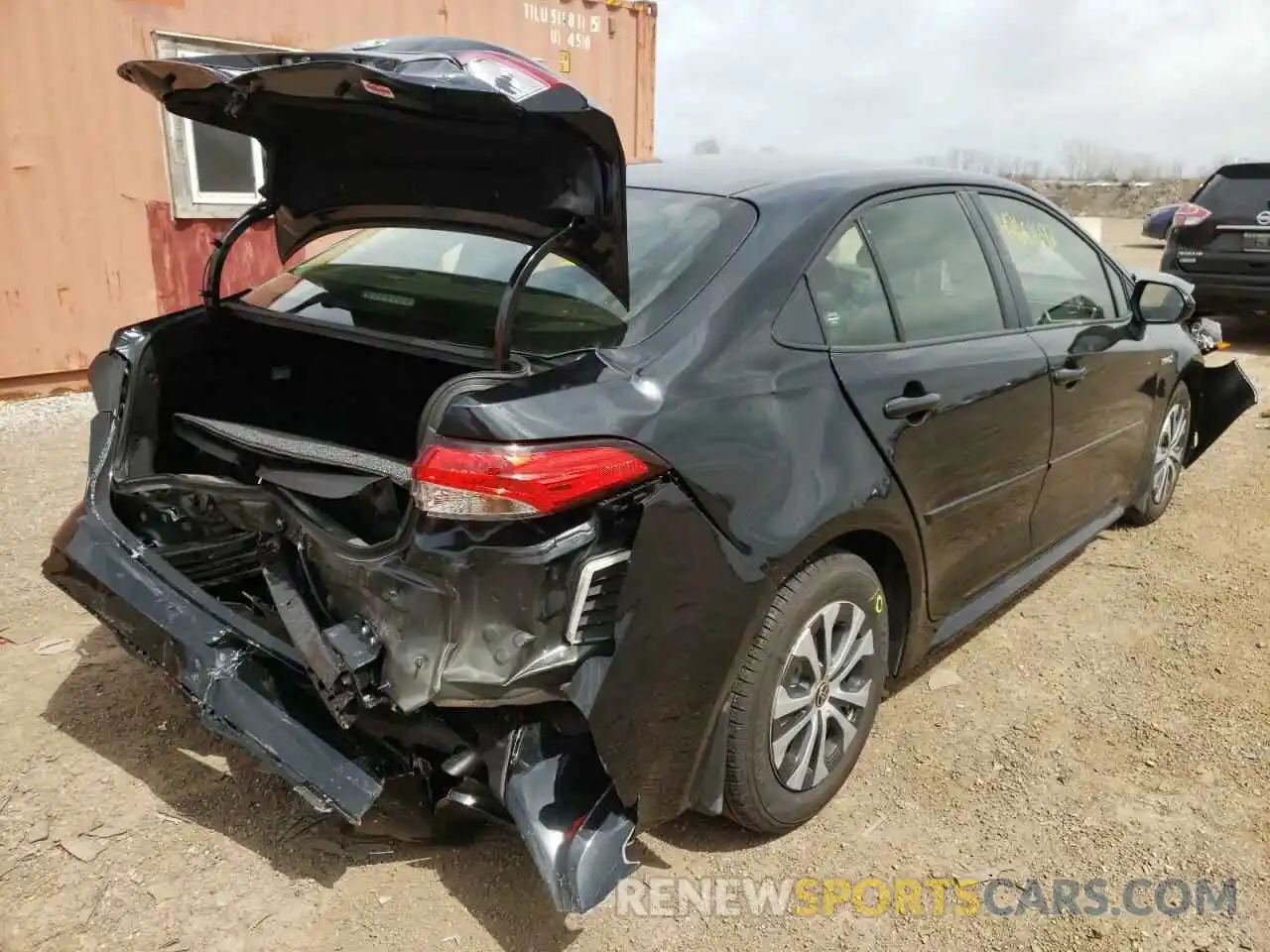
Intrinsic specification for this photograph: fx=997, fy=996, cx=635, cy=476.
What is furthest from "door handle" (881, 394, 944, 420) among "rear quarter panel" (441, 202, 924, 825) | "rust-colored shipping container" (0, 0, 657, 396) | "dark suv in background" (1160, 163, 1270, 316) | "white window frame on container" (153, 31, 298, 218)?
"dark suv in background" (1160, 163, 1270, 316)

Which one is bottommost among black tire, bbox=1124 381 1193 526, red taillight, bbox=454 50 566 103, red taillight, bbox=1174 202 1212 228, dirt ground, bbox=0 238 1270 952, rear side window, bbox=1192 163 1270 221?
dirt ground, bbox=0 238 1270 952

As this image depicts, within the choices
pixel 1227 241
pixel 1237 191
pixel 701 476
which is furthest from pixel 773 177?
pixel 1237 191

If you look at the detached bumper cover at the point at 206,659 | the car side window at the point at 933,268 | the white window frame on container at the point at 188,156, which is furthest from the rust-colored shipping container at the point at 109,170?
the car side window at the point at 933,268

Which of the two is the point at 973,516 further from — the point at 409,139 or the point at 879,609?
the point at 409,139

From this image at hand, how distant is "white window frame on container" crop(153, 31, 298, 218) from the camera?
22.6ft

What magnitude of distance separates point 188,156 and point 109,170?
552mm

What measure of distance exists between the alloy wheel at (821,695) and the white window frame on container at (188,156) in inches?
234

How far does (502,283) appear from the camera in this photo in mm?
2787

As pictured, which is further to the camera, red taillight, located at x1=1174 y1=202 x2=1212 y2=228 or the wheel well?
red taillight, located at x1=1174 y1=202 x2=1212 y2=228

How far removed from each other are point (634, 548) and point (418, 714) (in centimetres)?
64

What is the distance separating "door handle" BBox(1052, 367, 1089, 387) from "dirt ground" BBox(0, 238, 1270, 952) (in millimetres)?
983

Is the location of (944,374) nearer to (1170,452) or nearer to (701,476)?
(701,476)

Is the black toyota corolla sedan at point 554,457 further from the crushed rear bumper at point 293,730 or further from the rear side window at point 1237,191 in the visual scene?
the rear side window at point 1237,191

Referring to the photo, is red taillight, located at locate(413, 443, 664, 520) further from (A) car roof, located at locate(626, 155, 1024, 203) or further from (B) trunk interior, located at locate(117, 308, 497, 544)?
(A) car roof, located at locate(626, 155, 1024, 203)
